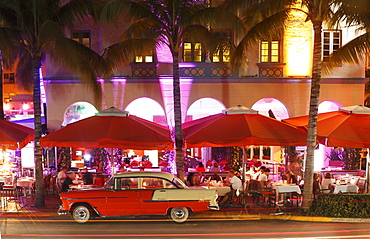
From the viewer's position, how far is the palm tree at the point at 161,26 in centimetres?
1622

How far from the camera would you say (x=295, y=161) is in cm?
2166

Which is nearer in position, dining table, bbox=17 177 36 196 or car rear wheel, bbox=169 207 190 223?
car rear wheel, bbox=169 207 190 223

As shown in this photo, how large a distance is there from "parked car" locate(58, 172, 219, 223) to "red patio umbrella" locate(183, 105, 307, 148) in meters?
2.72

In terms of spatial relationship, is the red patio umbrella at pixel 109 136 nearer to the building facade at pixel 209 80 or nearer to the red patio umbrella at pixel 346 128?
the red patio umbrella at pixel 346 128

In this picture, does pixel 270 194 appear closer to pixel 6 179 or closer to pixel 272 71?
pixel 272 71

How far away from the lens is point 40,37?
15.1m

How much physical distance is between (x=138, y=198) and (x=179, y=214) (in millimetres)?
1428

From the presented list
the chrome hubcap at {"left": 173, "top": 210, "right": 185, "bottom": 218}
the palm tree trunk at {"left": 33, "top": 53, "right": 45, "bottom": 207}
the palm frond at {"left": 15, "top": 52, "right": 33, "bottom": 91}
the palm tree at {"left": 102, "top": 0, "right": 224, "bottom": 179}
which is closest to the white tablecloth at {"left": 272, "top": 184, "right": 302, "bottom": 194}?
the palm tree at {"left": 102, "top": 0, "right": 224, "bottom": 179}

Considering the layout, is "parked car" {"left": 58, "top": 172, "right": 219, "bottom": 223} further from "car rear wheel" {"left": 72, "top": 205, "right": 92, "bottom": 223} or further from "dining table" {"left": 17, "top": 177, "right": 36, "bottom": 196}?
"dining table" {"left": 17, "top": 177, "right": 36, "bottom": 196}

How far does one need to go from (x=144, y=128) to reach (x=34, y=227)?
5.42m

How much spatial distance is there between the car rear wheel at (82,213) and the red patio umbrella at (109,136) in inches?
105

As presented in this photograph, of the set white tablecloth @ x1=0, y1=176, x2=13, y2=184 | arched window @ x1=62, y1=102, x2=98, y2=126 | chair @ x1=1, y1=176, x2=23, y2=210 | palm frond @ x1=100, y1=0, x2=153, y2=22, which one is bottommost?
chair @ x1=1, y1=176, x2=23, y2=210

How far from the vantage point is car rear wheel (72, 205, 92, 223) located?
1335 centimetres

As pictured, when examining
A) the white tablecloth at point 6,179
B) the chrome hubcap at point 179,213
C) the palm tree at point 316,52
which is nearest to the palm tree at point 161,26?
the palm tree at point 316,52
